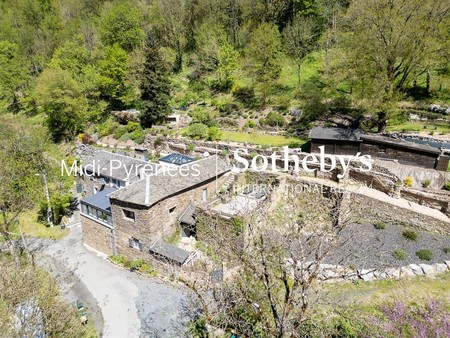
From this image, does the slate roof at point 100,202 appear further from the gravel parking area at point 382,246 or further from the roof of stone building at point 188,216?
the gravel parking area at point 382,246

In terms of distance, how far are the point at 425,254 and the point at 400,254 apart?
1633mm

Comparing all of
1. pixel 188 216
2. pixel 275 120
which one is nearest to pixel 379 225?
pixel 188 216

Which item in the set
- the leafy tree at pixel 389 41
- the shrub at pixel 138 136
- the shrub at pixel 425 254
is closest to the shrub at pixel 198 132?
the shrub at pixel 138 136

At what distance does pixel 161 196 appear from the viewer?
923 inches

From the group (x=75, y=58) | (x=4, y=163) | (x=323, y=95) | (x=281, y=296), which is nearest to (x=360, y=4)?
(x=323, y=95)

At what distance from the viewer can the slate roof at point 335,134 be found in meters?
32.6

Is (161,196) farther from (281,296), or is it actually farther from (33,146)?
(33,146)

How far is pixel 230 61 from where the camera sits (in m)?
57.8

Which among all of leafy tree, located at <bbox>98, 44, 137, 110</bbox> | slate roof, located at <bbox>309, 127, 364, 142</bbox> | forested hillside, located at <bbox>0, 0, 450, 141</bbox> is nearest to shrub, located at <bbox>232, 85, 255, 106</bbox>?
forested hillside, located at <bbox>0, 0, 450, 141</bbox>

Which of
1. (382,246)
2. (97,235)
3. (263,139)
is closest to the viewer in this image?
(382,246)

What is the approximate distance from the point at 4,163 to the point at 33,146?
10.9 feet

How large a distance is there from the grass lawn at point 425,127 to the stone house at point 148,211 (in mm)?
24358

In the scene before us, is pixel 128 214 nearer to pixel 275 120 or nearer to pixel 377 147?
pixel 377 147

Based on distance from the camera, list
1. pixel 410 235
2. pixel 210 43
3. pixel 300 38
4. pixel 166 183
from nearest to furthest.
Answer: pixel 410 235
pixel 166 183
pixel 300 38
pixel 210 43
